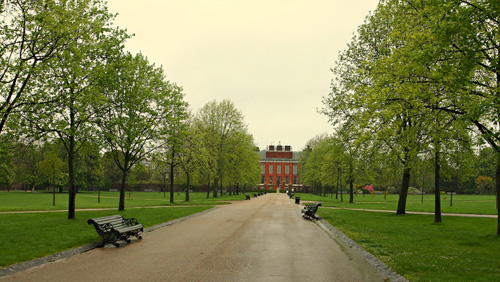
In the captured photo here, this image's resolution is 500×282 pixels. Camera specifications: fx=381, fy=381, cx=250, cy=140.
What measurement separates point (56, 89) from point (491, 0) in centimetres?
1716

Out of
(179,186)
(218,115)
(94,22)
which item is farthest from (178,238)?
(179,186)

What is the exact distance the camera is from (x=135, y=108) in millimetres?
25125

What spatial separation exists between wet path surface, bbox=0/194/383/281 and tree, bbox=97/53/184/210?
10938mm

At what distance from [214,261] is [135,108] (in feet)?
57.3

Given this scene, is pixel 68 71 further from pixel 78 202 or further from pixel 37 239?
pixel 78 202

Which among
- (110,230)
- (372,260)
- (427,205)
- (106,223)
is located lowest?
(427,205)

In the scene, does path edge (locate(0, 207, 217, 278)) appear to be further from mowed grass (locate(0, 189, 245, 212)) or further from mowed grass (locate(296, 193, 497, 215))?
mowed grass (locate(296, 193, 497, 215))

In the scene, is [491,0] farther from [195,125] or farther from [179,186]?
[179,186]

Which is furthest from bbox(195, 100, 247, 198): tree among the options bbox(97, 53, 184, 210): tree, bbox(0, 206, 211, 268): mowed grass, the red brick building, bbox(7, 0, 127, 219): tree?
the red brick building

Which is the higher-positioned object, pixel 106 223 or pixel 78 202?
pixel 106 223

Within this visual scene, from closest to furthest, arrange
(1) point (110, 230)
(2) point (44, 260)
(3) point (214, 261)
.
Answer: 1. (2) point (44, 260)
2. (3) point (214, 261)
3. (1) point (110, 230)

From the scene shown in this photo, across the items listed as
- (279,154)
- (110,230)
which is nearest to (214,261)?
(110,230)

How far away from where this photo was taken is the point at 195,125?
48.9 metres

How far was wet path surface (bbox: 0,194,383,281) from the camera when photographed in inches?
326
